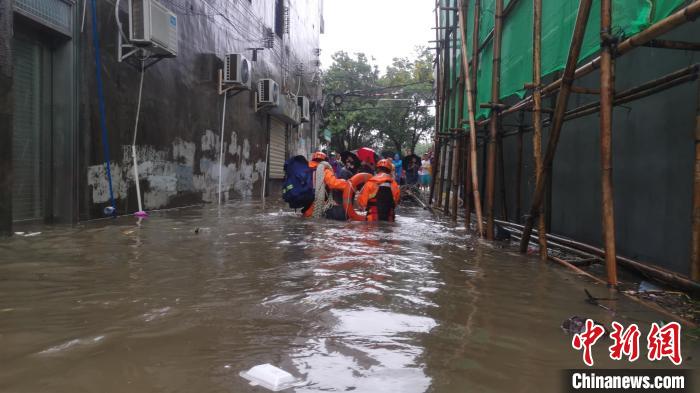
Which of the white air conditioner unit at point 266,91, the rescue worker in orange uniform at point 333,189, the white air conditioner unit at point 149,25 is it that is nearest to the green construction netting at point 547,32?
the rescue worker in orange uniform at point 333,189

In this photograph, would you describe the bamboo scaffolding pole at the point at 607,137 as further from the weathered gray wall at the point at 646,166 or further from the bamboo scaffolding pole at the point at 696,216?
the weathered gray wall at the point at 646,166

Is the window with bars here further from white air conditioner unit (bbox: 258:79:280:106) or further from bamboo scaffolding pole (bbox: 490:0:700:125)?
white air conditioner unit (bbox: 258:79:280:106)

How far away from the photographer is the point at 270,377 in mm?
1975

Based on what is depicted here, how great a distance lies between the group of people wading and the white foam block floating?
6050mm

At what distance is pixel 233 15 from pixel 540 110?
1020 cm

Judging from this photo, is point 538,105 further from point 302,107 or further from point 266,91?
point 302,107

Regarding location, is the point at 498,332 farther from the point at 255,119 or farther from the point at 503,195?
the point at 255,119

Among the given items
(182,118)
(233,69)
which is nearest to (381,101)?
(233,69)

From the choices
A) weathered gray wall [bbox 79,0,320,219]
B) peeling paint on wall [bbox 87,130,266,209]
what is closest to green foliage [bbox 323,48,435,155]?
weathered gray wall [bbox 79,0,320,219]

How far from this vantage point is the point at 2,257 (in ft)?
14.1

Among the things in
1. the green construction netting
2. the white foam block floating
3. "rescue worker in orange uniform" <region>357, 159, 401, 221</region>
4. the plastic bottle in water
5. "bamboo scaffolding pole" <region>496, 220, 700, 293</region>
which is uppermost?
the green construction netting

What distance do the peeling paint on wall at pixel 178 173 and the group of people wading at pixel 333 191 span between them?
8.05 feet

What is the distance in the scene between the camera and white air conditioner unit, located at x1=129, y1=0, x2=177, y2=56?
25.1ft

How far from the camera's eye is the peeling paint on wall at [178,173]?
7738mm
